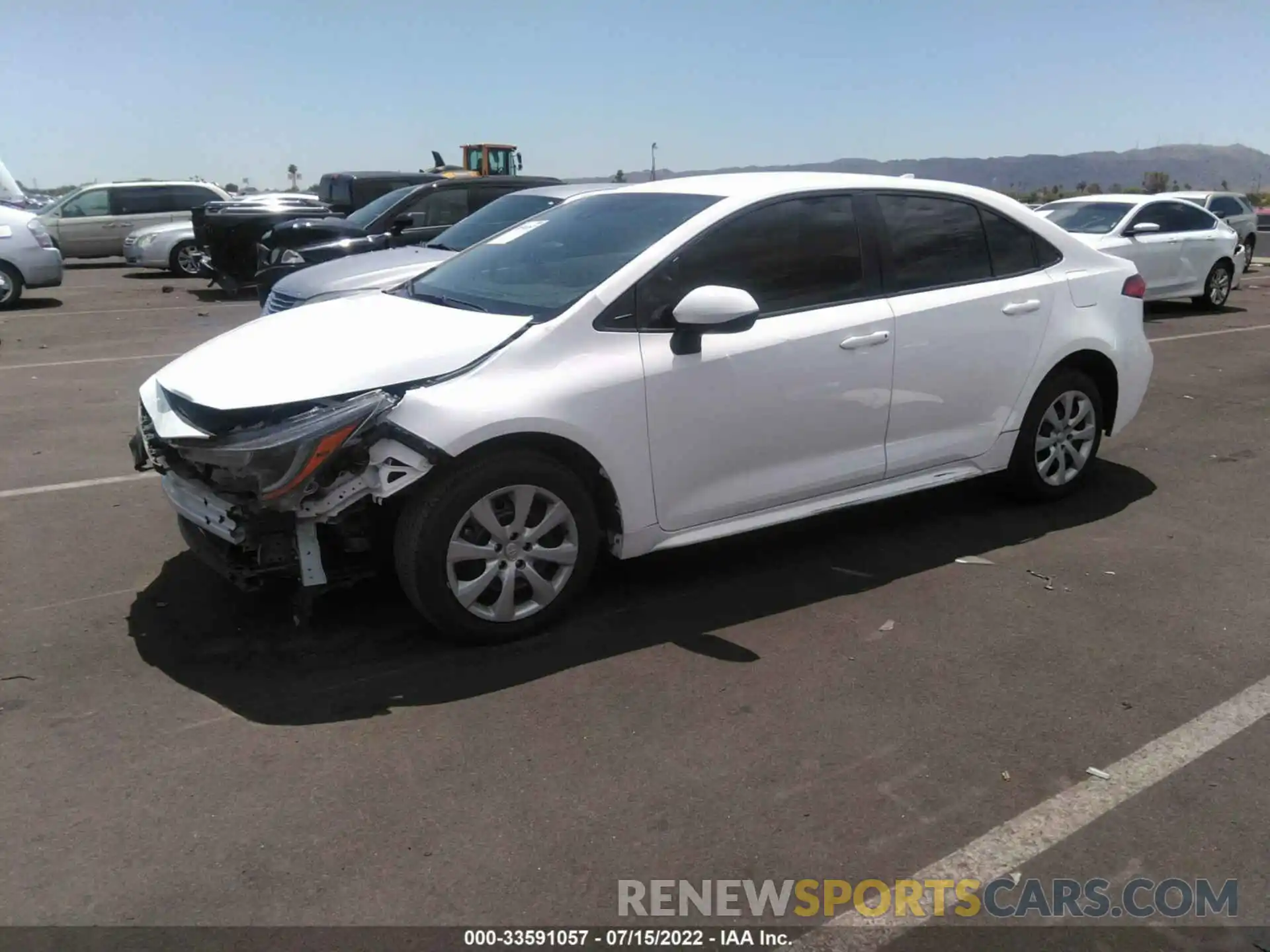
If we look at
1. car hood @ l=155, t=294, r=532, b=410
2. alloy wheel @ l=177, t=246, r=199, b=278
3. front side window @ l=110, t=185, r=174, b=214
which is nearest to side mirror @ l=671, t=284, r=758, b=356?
car hood @ l=155, t=294, r=532, b=410

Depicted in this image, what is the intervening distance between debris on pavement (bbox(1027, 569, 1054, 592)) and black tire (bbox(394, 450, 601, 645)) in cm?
214

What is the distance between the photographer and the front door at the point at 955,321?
4941 millimetres

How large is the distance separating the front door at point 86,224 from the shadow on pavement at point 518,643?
19.9 meters

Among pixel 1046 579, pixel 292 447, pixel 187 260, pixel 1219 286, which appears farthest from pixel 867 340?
pixel 187 260

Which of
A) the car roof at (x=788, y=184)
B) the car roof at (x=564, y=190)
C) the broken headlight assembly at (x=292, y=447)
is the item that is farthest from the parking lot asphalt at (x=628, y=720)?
the car roof at (x=564, y=190)

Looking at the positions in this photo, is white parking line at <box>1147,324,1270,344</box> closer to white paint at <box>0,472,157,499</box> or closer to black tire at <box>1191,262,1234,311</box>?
black tire at <box>1191,262,1234,311</box>

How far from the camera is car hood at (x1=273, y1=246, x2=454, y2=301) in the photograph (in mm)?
8000

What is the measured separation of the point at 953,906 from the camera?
2742mm

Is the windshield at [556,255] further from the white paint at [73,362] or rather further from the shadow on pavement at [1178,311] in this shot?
the shadow on pavement at [1178,311]

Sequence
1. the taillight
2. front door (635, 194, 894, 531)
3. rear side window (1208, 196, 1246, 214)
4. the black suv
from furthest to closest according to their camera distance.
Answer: rear side window (1208, 196, 1246, 214) → the black suv → the taillight → front door (635, 194, 894, 531)

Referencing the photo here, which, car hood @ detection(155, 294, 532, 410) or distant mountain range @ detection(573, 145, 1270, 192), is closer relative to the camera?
car hood @ detection(155, 294, 532, 410)

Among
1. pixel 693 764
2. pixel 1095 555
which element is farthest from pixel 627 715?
pixel 1095 555

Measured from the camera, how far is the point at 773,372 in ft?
14.6

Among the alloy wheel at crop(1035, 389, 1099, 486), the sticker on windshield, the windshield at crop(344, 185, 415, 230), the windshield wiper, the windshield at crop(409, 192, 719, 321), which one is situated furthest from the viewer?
the windshield at crop(344, 185, 415, 230)
